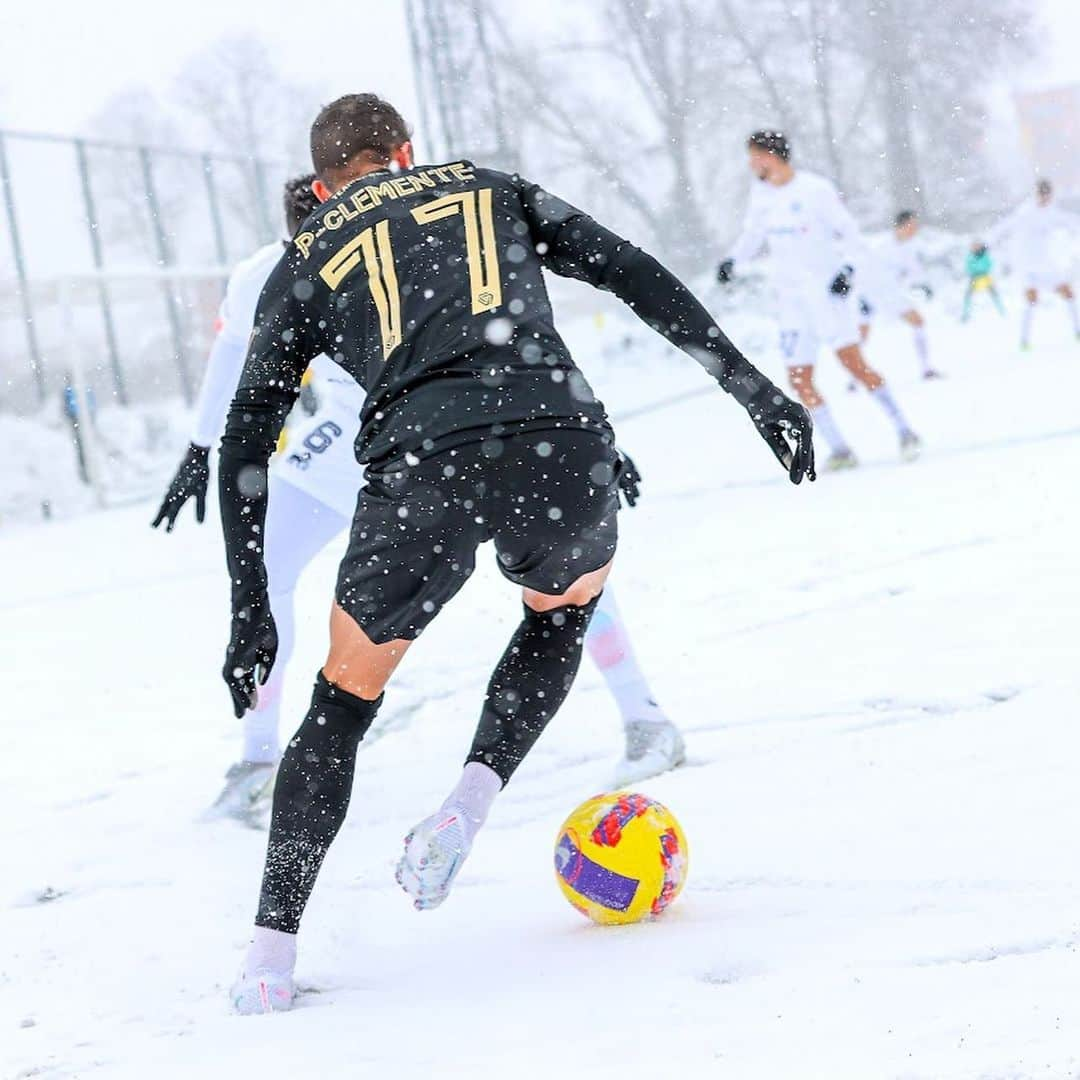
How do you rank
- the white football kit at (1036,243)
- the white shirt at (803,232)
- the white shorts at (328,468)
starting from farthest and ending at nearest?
the white football kit at (1036,243) < the white shirt at (803,232) < the white shorts at (328,468)

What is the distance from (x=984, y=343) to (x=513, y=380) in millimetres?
17385

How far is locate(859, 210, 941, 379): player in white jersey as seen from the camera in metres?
14.0

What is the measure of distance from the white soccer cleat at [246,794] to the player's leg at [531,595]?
137 cm

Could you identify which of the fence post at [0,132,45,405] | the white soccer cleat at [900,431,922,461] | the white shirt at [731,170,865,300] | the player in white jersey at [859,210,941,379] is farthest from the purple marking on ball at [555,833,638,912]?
the fence post at [0,132,45,405]

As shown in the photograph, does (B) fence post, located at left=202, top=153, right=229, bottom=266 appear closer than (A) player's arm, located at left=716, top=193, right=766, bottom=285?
No

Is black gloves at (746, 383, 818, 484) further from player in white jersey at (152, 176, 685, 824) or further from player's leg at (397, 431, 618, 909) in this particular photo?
player in white jersey at (152, 176, 685, 824)

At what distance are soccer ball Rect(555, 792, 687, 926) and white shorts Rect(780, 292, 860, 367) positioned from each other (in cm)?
617

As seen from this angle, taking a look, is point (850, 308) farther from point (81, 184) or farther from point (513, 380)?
point (81, 184)

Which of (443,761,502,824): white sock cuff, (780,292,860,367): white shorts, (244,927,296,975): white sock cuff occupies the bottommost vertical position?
(244,927,296,975): white sock cuff

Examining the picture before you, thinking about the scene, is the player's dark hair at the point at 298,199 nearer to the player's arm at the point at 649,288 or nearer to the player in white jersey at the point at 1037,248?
the player's arm at the point at 649,288

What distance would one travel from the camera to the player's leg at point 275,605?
12.9ft

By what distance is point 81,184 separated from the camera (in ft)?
51.2

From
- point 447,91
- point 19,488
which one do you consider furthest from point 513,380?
point 447,91

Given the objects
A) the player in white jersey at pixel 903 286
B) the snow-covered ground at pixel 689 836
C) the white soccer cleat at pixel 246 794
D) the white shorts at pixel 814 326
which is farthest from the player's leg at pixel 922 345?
the white soccer cleat at pixel 246 794
